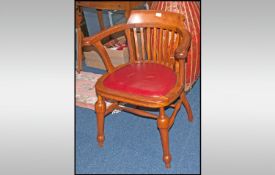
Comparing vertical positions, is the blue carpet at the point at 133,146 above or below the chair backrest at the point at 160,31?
below

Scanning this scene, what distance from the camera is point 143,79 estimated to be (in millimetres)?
2244

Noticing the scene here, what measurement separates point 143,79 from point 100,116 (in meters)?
0.43

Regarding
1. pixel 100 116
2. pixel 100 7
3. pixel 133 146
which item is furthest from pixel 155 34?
pixel 100 7

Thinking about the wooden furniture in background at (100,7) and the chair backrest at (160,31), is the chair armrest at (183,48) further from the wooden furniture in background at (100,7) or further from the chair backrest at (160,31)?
the wooden furniture in background at (100,7)

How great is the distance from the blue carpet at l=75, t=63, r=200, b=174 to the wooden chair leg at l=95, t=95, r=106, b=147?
0.07m

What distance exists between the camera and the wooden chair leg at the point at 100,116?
2355mm

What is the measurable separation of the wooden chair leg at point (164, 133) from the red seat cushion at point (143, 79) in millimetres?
150

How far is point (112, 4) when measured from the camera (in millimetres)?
3158

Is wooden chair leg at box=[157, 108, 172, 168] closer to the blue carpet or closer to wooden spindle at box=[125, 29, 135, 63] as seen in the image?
the blue carpet

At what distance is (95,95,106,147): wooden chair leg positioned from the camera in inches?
92.7

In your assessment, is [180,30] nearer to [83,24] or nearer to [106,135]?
[106,135]

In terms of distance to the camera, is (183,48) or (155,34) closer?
(183,48)

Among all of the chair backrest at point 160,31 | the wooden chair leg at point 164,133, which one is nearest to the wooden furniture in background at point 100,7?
the chair backrest at point 160,31

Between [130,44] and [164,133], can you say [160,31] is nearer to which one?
[130,44]
